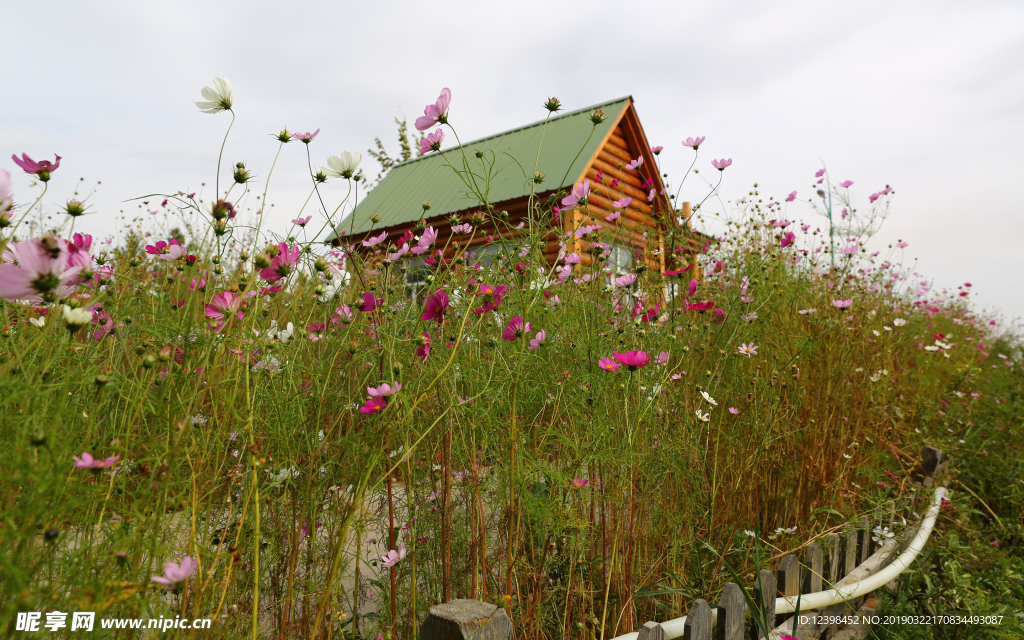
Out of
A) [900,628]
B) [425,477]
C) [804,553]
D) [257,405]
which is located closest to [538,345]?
[425,477]

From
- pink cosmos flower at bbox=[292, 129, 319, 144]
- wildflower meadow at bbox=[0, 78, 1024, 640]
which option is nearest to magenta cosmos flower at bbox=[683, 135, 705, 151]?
wildflower meadow at bbox=[0, 78, 1024, 640]

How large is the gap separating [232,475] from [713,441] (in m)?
1.58

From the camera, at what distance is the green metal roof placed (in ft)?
25.2

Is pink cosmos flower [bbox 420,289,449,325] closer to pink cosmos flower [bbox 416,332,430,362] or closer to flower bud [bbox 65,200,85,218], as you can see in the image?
pink cosmos flower [bbox 416,332,430,362]

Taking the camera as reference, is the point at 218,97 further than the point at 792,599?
No

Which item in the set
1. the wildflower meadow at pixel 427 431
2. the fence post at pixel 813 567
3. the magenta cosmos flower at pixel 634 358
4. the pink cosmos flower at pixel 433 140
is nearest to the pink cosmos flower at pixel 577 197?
the wildflower meadow at pixel 427 431

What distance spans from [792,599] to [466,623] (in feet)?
3.81

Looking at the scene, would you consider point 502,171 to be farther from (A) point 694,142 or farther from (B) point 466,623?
(B) point 466,623

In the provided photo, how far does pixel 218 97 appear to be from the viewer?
110cm

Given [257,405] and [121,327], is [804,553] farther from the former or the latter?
[121,327]

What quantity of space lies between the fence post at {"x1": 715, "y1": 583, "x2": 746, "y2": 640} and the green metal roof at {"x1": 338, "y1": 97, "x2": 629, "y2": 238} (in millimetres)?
5844

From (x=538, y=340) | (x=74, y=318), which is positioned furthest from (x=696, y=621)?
(x=74, y=318)

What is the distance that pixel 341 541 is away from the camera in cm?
80

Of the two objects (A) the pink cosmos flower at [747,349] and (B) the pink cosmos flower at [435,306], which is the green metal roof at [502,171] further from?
(B) the pink cosmos flower at [435,306]
